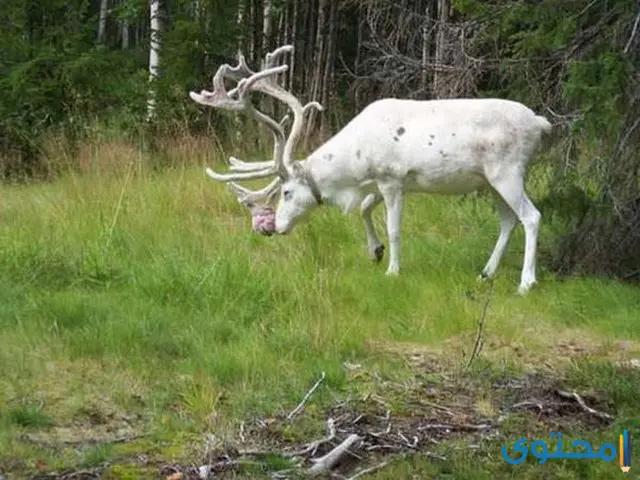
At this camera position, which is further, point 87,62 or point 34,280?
point 87,62

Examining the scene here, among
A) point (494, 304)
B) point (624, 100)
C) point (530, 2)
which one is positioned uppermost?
point (530, 2)

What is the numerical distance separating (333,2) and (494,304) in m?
14.6

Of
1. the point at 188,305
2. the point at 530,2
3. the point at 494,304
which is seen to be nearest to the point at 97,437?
the point at 188,305

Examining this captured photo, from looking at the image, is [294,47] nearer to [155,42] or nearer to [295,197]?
[155,42]

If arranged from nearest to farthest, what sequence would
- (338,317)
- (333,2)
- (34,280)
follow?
1. (338,317)
2. (34,280)
3. (333,2)

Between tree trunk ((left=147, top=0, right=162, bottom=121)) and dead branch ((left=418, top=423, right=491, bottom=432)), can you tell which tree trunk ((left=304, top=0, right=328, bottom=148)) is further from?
dead branch ((left=418, top=423, right=491, bottom=432))

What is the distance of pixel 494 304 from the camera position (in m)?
8.45

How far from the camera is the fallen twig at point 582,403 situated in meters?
6.11

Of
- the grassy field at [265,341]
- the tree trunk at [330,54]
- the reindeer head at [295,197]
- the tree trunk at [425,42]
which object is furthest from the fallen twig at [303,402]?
the tree trunk at [330,54]

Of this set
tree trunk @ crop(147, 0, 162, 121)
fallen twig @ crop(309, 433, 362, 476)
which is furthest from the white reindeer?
tree trunk @ crop(147, 0, 162, 121)

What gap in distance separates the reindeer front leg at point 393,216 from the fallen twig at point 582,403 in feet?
9.56

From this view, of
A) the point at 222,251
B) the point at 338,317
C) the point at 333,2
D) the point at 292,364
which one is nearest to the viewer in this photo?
the point at 292,364

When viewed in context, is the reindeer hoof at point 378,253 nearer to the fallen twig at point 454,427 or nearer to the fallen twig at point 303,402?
the fallen twig at point 303,402

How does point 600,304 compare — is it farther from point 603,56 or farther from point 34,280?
point 34,280
